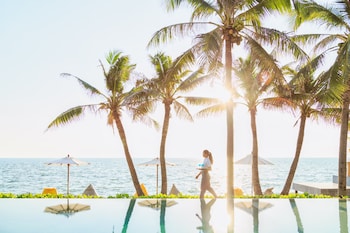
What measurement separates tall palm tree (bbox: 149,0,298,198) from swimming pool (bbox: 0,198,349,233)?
1.14 m

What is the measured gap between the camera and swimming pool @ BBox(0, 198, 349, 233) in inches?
291

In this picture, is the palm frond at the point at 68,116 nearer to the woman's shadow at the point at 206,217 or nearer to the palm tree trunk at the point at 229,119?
the woman's shadow at the point at 206,217

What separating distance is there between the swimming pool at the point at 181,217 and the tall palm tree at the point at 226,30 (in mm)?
1141

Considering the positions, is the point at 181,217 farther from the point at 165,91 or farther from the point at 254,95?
the point at 254,95

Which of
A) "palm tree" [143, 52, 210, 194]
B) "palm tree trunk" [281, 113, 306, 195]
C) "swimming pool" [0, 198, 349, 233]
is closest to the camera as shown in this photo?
"swimming pool" [0, 198, 349, 233]

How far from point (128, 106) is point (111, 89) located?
127 centimetres

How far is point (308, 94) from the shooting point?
17.8 m

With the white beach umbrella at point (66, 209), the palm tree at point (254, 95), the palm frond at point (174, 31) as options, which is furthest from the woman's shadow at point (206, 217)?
the palm tree at point (254, 95)

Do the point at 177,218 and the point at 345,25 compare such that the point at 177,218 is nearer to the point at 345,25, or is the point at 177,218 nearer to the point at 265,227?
the point at 265,227

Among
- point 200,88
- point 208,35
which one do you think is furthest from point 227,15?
point 200,88

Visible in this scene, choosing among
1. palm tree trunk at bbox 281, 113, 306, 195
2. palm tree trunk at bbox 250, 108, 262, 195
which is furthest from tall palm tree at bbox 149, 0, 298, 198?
palm tree trunk at bbox 281, 113, 306, 195

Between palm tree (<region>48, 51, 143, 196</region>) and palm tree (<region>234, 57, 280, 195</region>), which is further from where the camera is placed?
palm tree (<region>234, 57, 280, 195</region>)

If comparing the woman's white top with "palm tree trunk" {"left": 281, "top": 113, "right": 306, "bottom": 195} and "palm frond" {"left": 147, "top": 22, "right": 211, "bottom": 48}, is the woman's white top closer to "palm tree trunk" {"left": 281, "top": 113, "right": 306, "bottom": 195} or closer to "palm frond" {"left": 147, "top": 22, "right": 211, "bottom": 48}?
"palm frond" {"left": 147, "top": 22, "right": 211, "bottom": 48}

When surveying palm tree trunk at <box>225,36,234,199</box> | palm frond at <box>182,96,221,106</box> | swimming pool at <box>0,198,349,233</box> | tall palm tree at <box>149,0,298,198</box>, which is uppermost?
tall palm tree at <box>149,0,298,198</box>
